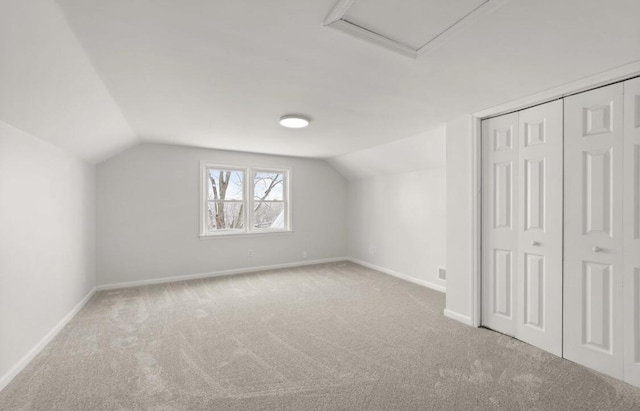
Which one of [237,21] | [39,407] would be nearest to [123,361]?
[39,407]

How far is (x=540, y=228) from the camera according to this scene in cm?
245

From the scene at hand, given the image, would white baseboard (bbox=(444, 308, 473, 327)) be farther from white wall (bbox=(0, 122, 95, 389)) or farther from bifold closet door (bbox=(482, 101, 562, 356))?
white wall (bbox=(0, 122, 95, 389))

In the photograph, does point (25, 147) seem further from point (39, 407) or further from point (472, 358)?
point (472, 358)

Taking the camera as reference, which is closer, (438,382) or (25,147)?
(438,382)

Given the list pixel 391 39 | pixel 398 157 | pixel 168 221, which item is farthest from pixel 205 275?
pixel 391 39

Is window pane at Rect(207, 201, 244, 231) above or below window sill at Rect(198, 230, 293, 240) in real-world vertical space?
above

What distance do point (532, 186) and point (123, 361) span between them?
3.76 metres

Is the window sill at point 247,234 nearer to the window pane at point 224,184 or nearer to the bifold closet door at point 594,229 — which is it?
the window pane at point 224,184

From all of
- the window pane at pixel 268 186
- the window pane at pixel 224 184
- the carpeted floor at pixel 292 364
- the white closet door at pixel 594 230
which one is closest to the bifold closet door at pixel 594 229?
the white closet door at pixel 594 230

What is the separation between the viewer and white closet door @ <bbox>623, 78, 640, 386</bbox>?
1922 mm

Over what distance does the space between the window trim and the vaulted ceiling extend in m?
1.88

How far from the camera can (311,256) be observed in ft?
19.0

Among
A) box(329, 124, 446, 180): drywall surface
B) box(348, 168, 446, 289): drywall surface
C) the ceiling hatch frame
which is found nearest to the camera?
the ceiling hatch frame

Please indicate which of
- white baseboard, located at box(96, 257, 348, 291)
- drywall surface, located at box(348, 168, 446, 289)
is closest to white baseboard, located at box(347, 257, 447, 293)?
drywall surface, located at box(348, 168, 446, 289)
